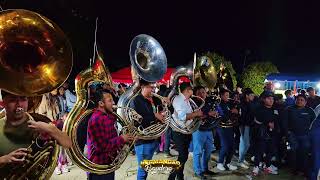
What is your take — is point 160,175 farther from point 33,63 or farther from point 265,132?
point 33,63

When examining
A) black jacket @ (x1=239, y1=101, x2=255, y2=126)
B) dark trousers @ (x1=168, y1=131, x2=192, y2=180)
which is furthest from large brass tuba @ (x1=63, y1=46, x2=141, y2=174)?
black jacket @ (x1=239, y1=101, x2=255, y2=126)

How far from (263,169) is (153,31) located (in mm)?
40789

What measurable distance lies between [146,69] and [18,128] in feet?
11.4

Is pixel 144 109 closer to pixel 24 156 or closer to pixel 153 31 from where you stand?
pixel 24 156

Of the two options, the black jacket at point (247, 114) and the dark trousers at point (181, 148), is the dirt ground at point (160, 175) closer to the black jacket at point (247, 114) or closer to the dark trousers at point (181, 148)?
the dark trousers at point (181, 148)

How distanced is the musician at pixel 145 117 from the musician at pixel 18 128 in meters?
2.52

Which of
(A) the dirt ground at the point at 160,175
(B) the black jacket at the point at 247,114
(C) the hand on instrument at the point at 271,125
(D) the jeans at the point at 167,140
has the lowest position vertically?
(A) the dirt ground at the point at 160,175

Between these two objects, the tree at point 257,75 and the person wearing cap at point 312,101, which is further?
the tree at point 257,75

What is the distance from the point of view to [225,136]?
797 centimetres

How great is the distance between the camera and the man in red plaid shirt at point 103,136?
4.08 metres

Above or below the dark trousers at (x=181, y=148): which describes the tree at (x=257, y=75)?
above

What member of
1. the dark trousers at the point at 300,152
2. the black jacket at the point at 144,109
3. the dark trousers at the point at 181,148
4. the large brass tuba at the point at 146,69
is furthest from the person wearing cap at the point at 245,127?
the black jacket at the point at 144,109

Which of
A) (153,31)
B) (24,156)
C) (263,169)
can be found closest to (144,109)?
(24,156)

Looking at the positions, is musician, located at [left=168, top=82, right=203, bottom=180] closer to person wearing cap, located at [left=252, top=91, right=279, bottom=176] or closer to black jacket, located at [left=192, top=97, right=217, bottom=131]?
black jacket, located at [left=192, top=97, right=217, bottom=131]
